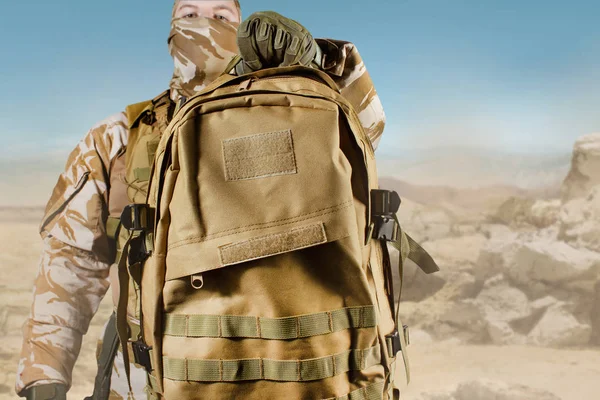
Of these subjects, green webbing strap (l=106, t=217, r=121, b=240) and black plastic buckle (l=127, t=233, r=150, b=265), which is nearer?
black plastic buckle (l=127, t=233, r=150, b=265)

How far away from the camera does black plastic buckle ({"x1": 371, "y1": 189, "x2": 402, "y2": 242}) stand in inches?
35.5

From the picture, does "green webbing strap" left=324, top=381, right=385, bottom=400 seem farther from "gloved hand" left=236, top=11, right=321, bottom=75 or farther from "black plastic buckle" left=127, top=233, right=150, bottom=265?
"gloved hand" left=236, top=11, right=321, bottom=75

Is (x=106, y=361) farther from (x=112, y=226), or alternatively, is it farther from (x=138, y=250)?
(x=138, y=250)

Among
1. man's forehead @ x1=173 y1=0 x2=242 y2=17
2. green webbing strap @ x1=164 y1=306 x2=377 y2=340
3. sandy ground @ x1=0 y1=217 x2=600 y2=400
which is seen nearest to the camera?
green webbing strap @ x1=164 y1=306 x2=377 y2=340

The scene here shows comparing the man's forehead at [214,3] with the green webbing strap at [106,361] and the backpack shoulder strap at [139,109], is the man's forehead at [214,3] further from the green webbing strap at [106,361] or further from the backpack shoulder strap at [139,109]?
the green webbing strap at [106,361]

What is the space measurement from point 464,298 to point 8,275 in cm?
279

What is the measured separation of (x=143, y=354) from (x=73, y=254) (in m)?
0.41

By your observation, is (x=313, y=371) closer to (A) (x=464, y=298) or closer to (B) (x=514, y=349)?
(B) (x=514, y=349)

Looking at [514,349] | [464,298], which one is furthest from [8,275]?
[514,349]

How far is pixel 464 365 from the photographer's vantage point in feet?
10.1

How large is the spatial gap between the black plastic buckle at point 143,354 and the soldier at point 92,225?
0.30 meters

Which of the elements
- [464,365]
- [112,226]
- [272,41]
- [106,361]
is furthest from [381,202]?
[464,365]

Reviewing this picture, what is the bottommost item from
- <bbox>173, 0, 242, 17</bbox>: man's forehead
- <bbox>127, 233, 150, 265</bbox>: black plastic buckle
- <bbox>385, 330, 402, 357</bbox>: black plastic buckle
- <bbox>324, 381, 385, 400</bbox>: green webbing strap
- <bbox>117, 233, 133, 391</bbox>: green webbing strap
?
<bbox>324, 381, 385, 400</bbox>: green webbing strap

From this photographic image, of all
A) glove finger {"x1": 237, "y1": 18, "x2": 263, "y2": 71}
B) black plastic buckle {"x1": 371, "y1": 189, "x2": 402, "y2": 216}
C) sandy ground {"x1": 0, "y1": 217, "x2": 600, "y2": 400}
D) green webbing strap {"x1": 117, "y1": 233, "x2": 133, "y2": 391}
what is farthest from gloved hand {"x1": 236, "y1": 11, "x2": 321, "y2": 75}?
→ sandy ground {"x1": 0, "y1": 217, "x2": 600, "y2": 400}
